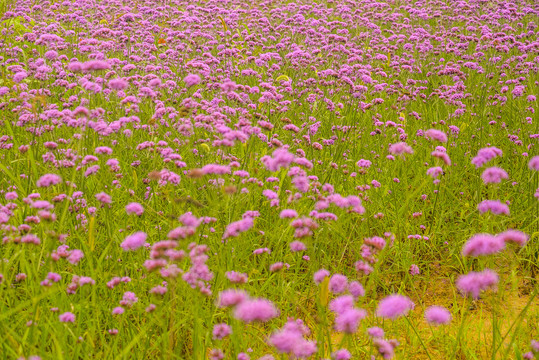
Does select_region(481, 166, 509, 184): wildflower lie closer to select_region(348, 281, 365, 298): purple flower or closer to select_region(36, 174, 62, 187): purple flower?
select_region(348, 281, 365, 298): purple flower

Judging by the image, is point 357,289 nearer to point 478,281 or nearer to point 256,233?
point 478,281

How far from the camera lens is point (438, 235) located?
391cm

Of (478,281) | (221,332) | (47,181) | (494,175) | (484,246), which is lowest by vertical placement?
(221,332)

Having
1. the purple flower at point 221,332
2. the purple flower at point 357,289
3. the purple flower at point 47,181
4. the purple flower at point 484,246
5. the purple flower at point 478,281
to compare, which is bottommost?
the purple flower at point 221,332

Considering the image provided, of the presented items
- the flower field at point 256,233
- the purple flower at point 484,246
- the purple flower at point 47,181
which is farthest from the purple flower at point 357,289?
the purple flower at point 47,181

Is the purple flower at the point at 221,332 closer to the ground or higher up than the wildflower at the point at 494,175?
closer to the ground

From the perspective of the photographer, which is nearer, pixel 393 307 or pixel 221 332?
pixel 393 307

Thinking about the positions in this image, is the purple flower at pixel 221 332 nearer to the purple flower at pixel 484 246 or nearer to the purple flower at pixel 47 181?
the purple flower at pixel 484 246

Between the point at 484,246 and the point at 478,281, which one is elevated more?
the point at 484,246

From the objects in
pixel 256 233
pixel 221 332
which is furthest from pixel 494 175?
pixel 256 233

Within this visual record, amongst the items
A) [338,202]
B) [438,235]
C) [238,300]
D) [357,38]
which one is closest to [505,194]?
[438,235]

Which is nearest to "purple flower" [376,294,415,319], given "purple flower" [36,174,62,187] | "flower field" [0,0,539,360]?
"flower field" [0,0,539,360]

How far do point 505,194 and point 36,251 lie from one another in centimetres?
409

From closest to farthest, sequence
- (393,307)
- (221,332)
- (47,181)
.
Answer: (393,307)
(221,332)
(47,181)
